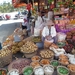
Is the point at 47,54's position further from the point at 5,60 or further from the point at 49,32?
the point at 5,60

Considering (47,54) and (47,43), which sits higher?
(47,43)

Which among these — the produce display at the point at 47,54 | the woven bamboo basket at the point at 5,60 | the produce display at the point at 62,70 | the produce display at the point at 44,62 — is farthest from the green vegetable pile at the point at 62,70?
the woven bamboo basket at the point at 5,60

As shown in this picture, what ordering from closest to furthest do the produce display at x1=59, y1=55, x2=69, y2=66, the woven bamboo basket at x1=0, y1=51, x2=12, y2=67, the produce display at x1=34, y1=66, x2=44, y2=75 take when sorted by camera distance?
the produce display at x1=34, y1=66, x2=44, y2=75
the produce display at x1=59, y1=55, x2=69, y2=66
the woven bamboo basket at x1=0, y1=51, x2=12, y2=67

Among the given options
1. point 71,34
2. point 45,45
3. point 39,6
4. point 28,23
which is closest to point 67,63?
point 45,45

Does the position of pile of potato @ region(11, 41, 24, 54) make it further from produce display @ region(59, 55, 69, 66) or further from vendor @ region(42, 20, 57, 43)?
produce display @ region(59, 55, 69, 66)

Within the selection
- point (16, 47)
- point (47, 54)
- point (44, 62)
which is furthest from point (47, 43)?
point (16, 47)

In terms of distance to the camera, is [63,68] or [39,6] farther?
[39,6]

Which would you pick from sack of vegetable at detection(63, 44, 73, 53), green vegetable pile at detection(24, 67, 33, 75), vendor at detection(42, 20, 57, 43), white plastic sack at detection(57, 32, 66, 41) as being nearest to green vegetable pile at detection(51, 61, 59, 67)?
green vegetable pile at detection(24, 67, 33, 75)

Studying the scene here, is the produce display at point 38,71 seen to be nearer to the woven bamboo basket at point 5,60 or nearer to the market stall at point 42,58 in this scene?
the market stall at point 42,58

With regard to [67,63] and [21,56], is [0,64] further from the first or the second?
[67,63]

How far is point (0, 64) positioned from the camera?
3773 mm

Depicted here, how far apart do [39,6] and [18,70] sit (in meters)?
8.28

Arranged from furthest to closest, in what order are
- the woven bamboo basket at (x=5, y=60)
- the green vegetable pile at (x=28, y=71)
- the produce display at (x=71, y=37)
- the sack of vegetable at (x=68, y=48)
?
the produce display at (x=71, y=37)
the sack of vegetable at (x=68, y=48)
the woven bamboo basket at (x=5, y=60)
the green vegetable pile at (x=28, y=71)

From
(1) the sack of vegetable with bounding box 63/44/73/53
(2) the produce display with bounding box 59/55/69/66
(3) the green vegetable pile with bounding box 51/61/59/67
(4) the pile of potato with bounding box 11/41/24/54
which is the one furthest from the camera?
(4) the pile of potato with bounding box 11/41/24/54
